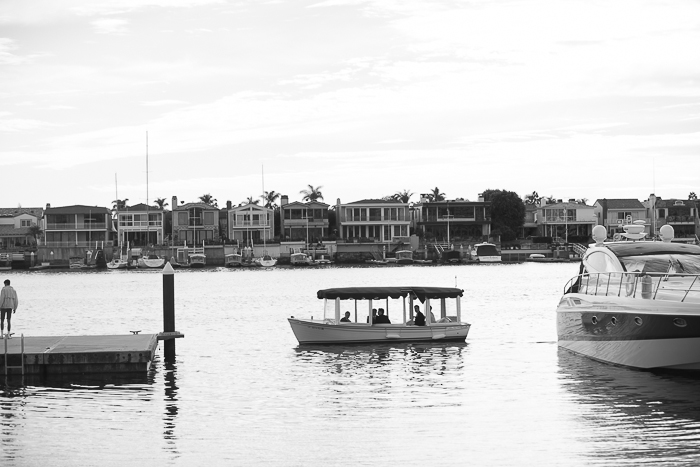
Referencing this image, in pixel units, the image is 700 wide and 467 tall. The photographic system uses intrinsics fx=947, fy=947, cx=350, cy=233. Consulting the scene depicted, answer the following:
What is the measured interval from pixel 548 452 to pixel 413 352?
55.3ft

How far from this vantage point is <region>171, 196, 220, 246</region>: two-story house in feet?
477

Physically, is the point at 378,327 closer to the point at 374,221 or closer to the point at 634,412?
the point at 634,412

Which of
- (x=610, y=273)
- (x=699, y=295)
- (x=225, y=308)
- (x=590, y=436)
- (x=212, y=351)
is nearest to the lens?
(x=590, y=436)

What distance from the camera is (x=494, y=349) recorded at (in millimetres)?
38125

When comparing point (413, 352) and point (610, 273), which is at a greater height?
point (610, 273)

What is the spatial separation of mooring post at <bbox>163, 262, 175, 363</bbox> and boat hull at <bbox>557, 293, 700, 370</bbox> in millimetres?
13463

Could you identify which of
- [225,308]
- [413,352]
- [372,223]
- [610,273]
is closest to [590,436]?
[610,273]

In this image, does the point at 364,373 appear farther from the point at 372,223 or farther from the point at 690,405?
the point at 372,223

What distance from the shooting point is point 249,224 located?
5753 inches

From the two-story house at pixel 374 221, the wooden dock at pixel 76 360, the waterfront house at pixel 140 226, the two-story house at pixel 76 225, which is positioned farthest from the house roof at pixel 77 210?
the wooden dock at pixel 76 360

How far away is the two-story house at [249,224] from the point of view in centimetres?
14575

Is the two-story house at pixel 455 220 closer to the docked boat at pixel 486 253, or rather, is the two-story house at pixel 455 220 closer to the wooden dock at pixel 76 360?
the docked boat at pixel 486 253

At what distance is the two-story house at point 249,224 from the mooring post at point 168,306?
111360 mm

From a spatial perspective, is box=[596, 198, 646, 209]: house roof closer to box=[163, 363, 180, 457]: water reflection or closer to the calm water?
the calm water
